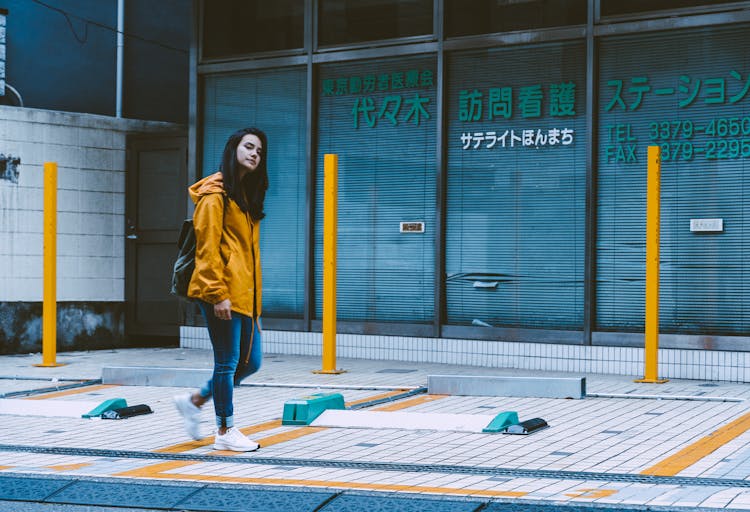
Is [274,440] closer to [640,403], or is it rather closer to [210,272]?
[210,272]

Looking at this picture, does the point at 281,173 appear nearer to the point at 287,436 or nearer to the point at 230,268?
the point at 287,436

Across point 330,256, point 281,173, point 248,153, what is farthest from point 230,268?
point 281,173

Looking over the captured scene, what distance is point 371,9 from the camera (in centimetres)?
1267

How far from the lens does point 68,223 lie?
13852 mm

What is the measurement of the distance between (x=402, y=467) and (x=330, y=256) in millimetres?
4844

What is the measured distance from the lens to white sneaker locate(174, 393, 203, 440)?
23.1ft

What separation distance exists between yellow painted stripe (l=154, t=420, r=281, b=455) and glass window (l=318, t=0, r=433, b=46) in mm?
5572

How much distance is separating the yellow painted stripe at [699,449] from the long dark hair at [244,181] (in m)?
2.54

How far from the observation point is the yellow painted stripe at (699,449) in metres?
6.16

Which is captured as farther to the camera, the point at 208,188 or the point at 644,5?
the point at 644,5

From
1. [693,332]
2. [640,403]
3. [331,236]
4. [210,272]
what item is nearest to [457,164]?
[331,236]

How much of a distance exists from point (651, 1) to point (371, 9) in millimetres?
3071

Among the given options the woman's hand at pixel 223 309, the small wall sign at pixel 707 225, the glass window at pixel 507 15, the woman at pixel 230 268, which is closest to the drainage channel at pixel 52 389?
the woman at pixel 230 268

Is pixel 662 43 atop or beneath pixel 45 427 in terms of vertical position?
atop
